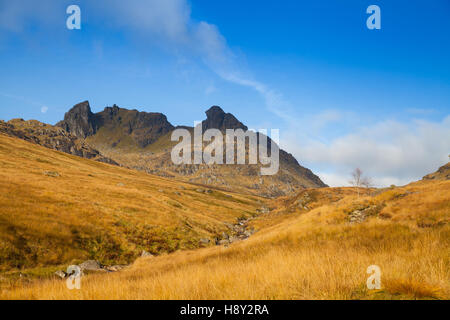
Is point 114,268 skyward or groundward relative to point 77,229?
groundward

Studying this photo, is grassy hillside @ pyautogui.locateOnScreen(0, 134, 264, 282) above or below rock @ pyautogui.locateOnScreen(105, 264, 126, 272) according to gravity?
above

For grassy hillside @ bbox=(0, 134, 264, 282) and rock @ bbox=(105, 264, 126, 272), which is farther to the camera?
rock @ bbox=(105, 264, 126, 272)

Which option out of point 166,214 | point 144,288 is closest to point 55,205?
point 166,214

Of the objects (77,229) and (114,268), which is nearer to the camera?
(114,268)

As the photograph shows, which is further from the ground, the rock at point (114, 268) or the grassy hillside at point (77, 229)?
the grassy hillside at point (77, 229)

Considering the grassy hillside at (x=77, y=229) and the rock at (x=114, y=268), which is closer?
the grassy hillside at (x=77, y=229)

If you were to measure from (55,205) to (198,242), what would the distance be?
758 inches

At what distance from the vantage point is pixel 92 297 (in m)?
4.93
